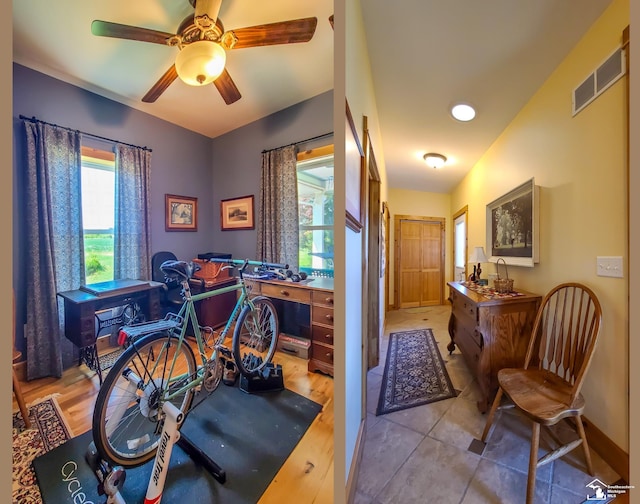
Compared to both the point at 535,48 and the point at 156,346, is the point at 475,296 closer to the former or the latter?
the point at 535,48

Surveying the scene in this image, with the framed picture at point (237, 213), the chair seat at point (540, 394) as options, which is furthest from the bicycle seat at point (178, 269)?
the chair seat at point (540, 394)

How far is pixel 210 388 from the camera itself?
130 centimetres

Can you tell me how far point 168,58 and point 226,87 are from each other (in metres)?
0.21

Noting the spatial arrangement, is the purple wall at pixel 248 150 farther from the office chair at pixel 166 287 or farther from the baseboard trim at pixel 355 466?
the baseboard trim at pixel 355 466

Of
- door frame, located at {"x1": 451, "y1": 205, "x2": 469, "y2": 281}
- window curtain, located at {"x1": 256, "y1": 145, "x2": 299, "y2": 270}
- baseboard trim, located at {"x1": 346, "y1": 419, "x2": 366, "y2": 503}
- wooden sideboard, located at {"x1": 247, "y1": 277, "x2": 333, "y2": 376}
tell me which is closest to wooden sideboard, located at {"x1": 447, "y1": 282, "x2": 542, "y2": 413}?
baseboard trim, located at {"x1": 346, "y1": 419, "x2": 366, "y2": 503}

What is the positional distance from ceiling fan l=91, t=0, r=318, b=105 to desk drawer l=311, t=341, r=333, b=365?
148 cm

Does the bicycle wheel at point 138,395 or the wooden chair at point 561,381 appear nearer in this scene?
the bicycle wheel at point 138,395

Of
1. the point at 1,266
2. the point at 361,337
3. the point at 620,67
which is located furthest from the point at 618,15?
the point at 1,266

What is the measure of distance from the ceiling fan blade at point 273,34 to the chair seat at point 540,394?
1.78 metres

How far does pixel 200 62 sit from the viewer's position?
2.93ft

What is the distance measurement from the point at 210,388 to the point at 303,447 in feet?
1.87

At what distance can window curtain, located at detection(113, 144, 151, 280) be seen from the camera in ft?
2.35

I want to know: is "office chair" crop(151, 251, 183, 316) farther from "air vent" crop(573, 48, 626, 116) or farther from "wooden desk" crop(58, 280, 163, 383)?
"air vent" crop(573, 48, 626, 116)

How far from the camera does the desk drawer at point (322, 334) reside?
1604 mm
